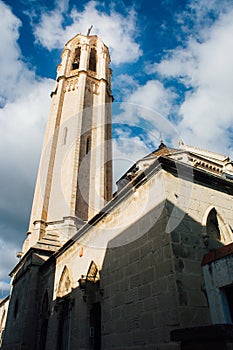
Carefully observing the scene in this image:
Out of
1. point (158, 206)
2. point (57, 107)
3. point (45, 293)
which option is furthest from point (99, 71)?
point (158, 206)

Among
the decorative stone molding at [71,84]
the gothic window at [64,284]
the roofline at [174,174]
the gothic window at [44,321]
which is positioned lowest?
the gothic window at [44,321]

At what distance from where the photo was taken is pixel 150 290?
5160mm

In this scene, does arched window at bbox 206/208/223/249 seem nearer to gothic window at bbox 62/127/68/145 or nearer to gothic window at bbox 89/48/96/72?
gothic window at bbox 62/127/68/145

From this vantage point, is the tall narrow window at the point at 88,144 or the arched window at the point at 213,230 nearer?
the arched window at the point at 213,230

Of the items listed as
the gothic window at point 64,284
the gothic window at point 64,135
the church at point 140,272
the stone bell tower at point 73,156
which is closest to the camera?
the church at point 140,272

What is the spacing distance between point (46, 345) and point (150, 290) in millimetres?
6324

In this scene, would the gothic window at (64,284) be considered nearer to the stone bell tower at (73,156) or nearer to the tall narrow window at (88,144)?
the stone bell tower at (73,156)

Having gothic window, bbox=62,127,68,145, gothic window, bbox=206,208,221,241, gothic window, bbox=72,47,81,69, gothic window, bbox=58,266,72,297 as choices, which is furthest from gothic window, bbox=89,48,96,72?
gothic window, bbox=206,208,221,241

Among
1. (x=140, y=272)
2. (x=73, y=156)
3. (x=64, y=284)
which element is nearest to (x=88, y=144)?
(x=73, y=156)

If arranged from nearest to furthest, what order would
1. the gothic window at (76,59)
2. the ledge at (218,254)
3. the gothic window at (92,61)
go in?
1. the ledge at (218,254)
2. the gothic window at (76,59)
3. the gothic window at (92,61)

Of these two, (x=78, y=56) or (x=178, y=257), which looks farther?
(x=78, y=56)

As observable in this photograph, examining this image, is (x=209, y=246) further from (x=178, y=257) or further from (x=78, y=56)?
(x=78, y=56)

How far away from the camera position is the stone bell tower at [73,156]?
14.6 metres

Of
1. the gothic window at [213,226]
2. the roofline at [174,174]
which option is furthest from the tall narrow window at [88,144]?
the gothic window at [213,226]
